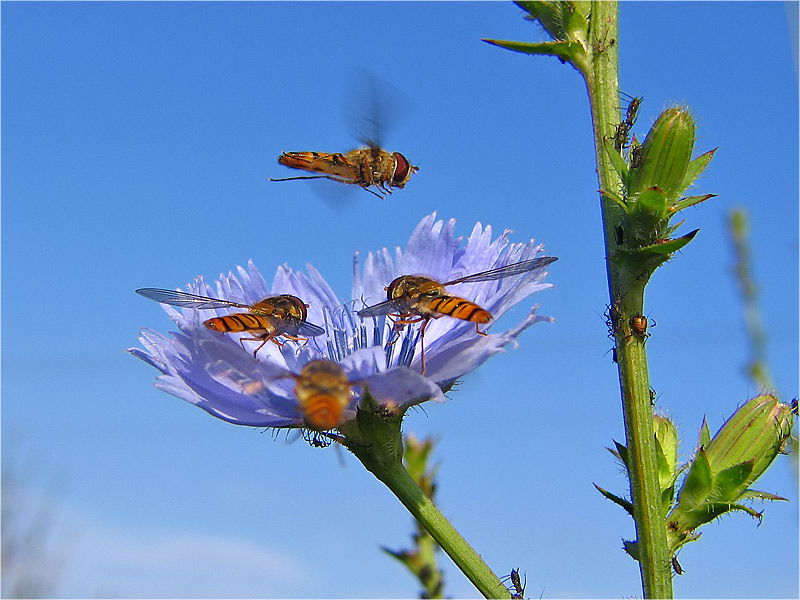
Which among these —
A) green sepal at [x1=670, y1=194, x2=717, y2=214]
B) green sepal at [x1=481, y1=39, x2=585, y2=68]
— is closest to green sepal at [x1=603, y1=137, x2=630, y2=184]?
green sepal at [x1=670, y1=194, x2=717, y2=214]

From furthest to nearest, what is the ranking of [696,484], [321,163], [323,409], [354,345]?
1. [321,163]
2. [354,345]
3. [696,484]
4. [323,409]

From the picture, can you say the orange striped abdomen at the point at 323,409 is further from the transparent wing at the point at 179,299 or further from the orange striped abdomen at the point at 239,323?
the transparent wing at the point at 179,299

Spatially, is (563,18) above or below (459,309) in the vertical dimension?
above

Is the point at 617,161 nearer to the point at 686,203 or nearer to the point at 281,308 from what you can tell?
the point at 686,203

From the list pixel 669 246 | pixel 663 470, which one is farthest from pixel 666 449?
pixel 669 246

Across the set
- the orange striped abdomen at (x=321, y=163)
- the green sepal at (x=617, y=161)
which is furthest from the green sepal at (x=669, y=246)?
the orange striped abdomen at (x=321, y=163)

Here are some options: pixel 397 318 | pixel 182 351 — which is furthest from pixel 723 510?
pixel 182 351

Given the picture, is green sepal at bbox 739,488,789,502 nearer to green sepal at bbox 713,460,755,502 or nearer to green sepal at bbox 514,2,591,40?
green sepal at bbox 713,460,755,502
